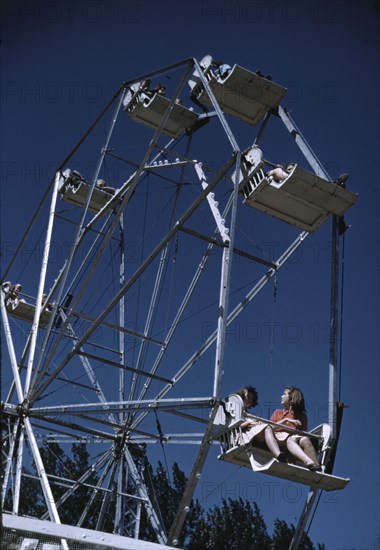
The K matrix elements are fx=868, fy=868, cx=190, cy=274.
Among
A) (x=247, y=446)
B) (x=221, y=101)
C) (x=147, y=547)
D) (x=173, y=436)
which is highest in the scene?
(x=221, y=101)

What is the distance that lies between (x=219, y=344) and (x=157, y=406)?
1.15 m

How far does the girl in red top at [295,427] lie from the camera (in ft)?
33.0

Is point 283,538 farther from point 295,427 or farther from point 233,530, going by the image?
point 295,427

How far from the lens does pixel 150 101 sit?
17156 millimetres

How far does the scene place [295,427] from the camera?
10.7 meters

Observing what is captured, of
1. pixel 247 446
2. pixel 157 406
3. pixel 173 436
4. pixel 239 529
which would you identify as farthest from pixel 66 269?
pixel 239 529

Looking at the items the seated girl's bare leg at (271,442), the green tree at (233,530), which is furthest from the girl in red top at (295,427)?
the green tree at (233,530)

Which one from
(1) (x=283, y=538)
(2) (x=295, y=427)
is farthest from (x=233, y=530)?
(2) (x=295, y=427)

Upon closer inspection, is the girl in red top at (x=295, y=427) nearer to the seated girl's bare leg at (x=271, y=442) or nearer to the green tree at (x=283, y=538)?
the seated girl's bare leg at (x=271, y=442)

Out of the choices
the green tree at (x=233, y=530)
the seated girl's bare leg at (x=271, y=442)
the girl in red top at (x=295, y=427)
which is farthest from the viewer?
the green tree at (x=233, y=530)

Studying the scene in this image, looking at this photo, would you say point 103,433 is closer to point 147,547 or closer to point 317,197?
point 317,197

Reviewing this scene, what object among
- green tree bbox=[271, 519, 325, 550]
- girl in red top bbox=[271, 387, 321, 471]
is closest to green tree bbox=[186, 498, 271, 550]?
green tree bbox=[271, 519, 325, 550]

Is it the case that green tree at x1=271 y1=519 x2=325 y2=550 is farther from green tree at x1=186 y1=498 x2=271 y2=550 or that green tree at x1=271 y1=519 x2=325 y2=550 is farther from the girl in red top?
the girl in red top

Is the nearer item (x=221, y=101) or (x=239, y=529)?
(x=221, y=101)
